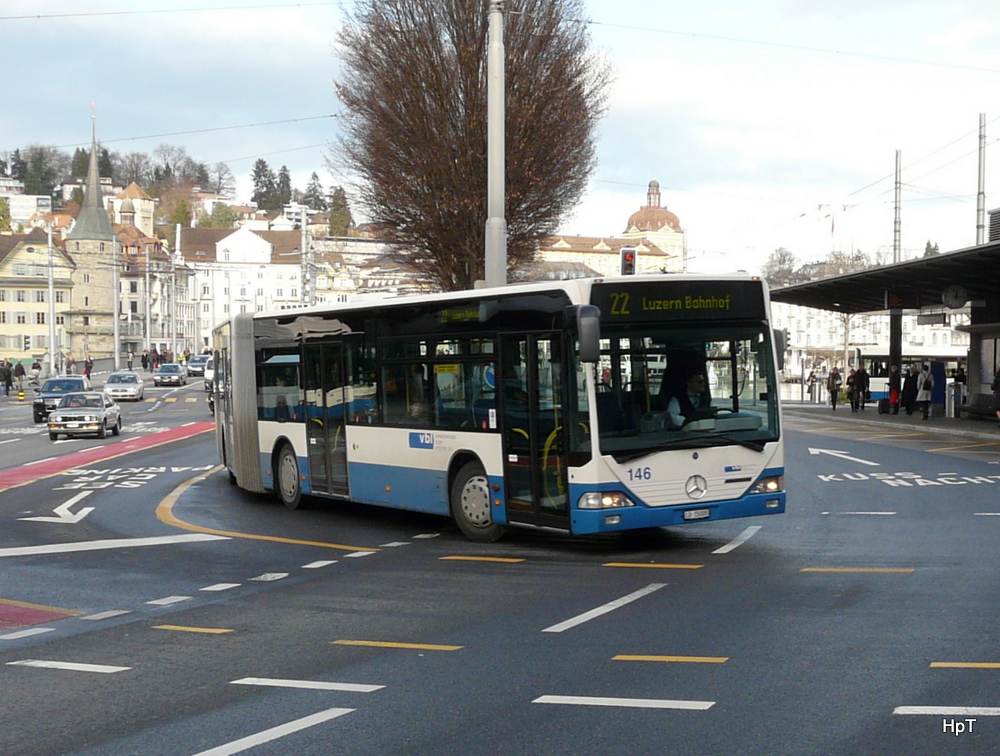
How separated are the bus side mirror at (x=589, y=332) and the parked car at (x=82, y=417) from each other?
30.7 metres

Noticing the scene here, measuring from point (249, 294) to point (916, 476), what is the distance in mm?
147076

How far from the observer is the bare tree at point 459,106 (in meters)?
36.5

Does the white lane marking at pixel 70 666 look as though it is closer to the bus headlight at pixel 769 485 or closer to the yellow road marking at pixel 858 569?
the yellow road marking at pixel 858 569

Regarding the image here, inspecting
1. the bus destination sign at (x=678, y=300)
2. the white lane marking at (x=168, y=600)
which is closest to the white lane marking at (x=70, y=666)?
the white lane marking at (x=168, y=600)

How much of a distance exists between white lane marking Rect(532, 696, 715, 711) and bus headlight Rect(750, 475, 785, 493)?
6416mm

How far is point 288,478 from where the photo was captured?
61.1ft

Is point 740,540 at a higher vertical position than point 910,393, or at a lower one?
lower

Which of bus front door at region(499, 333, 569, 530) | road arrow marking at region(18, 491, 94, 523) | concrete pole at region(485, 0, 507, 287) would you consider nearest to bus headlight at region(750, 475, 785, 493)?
bus front door at region(499, 333, 569, 530)

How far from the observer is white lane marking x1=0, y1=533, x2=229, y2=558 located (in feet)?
46.8

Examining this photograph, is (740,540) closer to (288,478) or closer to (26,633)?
(288,478)

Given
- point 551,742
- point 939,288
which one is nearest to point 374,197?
point 939,288

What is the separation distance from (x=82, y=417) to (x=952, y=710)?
36.5m

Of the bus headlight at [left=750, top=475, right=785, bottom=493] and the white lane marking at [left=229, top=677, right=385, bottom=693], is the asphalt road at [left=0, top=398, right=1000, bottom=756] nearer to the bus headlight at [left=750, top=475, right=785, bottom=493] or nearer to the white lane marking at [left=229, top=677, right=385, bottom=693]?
the white lane marking at [left=229, top=677, right=385, bottom=693]

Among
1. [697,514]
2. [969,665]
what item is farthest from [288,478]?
[969,665]
